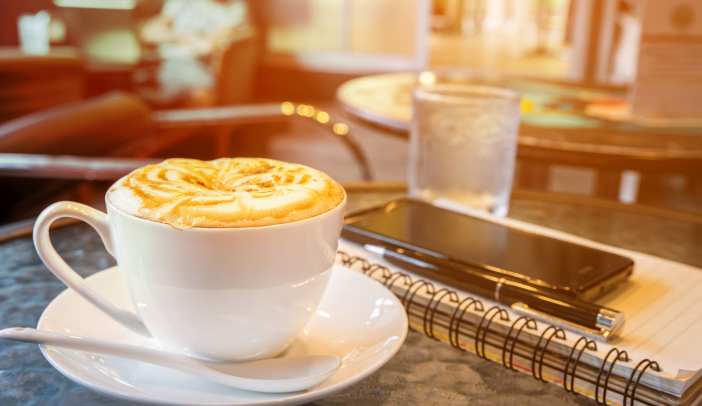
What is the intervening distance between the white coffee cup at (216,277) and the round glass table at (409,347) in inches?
2.3

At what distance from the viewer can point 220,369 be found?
0.38m

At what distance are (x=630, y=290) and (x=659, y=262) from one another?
0.26 feet

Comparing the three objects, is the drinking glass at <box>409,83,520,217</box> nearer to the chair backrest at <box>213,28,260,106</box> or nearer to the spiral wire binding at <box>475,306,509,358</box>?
the spiral wire binding at <box>475,306,509,358</box>

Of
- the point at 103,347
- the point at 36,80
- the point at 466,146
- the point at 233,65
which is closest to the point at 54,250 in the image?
the point at 103,347

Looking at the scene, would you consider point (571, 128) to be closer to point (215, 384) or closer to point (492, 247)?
point (492, 247)

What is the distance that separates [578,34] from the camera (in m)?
4.25

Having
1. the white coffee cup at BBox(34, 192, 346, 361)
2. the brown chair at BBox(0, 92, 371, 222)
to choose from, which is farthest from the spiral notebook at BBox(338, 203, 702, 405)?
the brown chair at BBox(0, 92, 371, 222)

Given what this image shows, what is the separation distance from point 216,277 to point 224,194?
53mm

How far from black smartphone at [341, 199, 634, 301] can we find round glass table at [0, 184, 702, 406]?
82 mm

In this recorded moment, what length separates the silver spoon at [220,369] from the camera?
0.33m

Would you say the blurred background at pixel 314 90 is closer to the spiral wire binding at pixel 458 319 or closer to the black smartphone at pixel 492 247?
the black smartphone at pixel 492 247

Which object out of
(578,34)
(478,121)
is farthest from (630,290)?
(578,34)

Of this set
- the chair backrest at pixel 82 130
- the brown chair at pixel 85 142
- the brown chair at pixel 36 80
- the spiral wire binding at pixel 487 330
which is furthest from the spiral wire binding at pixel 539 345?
the brown chair at pixel 36 80

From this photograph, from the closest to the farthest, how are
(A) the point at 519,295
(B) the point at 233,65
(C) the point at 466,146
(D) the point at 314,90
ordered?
(A) the point at 519,295
(C) the point at 466,146
(B) the point at 233,65
(D) the point at 314,90
